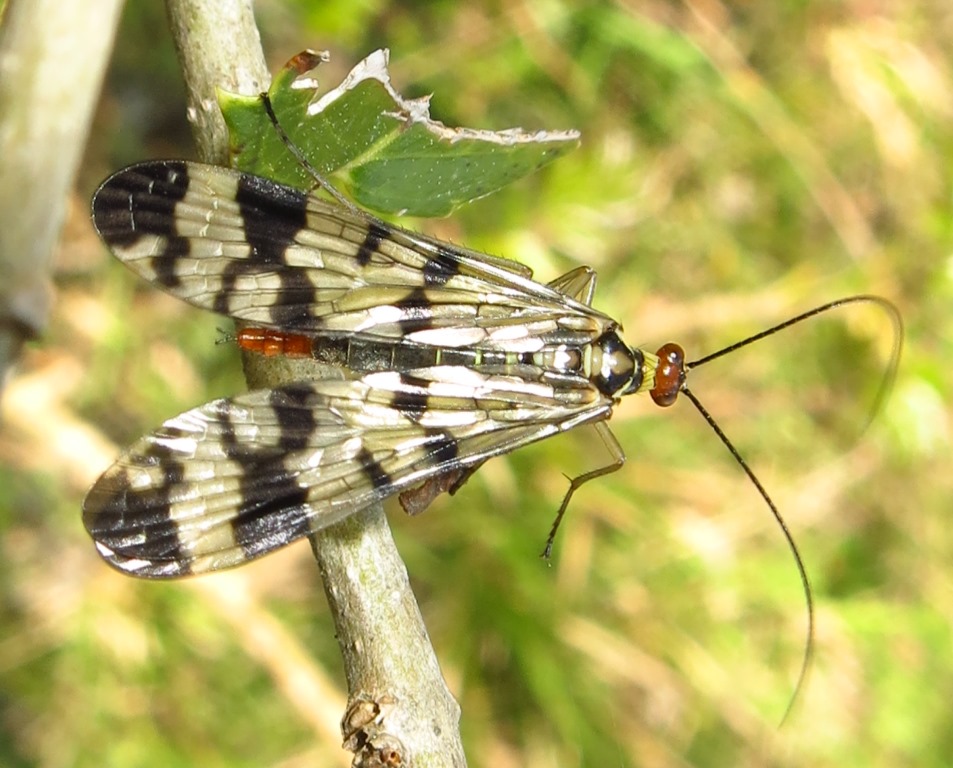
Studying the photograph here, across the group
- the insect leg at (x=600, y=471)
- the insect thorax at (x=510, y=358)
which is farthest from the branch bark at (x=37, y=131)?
the insect leg at (x=600, y=471)

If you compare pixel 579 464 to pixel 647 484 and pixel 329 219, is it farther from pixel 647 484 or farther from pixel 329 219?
pixel 329 219

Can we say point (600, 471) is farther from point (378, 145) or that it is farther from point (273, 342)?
point (378, 145)

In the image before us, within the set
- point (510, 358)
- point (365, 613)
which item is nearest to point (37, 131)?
point (365, 613)

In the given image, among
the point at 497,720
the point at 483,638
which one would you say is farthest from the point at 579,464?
the point at 497,720

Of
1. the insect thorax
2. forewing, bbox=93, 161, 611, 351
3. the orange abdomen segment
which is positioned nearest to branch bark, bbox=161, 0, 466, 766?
forewing, bbox=93, 161, 611, 351

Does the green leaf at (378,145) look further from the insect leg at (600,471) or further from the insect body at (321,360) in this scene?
the insect leg at (600,471)
